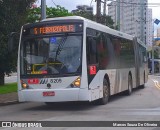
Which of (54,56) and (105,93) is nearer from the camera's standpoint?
(54,56)

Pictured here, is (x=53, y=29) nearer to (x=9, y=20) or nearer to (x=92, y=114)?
(x=92, y=114)

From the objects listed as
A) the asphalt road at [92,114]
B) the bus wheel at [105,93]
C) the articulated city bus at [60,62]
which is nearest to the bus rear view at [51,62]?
the articulated city bus at [60,62]

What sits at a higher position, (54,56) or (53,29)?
(53,29)

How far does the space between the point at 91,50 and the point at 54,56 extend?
1.40m

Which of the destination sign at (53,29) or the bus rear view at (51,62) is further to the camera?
the destination sign at (53,29)

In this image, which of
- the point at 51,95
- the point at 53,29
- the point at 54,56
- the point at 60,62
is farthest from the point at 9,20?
the point at 51,95

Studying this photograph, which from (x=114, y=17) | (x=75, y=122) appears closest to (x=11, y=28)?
(x=75, y=122)

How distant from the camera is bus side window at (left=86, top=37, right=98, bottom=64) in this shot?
16.0 metres

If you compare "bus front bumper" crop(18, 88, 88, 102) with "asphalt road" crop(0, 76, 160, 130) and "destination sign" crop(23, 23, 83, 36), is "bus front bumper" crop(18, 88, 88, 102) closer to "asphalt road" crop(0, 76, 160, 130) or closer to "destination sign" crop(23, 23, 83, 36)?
"asphalt road" crop(0, 76, 160, 130)

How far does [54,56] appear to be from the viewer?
15.9 metres

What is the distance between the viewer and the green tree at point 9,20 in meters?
24.1

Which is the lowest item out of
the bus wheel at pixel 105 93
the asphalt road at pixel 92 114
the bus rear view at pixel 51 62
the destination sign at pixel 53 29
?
the asphalt road at pixel 92 114

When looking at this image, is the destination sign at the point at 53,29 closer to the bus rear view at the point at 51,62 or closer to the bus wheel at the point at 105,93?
the bus rear view at the point at 51,62

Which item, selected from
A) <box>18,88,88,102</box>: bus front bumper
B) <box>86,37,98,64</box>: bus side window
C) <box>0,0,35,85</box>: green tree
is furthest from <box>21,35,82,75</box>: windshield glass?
<box>0,0,35,85</box>: green tree
